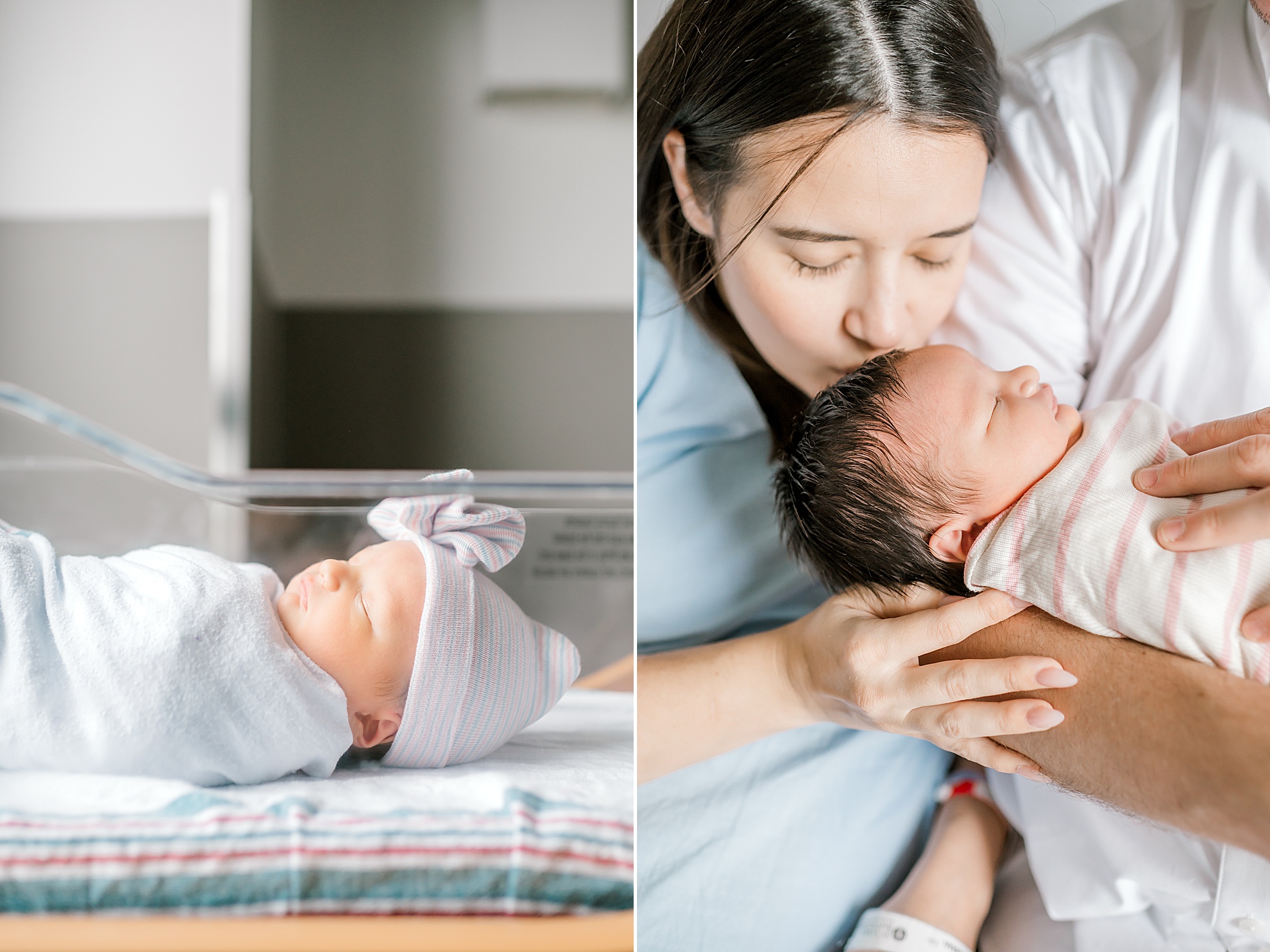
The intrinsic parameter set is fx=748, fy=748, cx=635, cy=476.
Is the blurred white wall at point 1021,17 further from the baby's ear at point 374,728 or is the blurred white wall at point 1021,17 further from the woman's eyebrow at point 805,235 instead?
the baby's ear at point 374,728

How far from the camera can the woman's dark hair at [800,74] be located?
65 centimetres

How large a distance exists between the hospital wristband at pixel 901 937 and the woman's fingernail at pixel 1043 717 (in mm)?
236

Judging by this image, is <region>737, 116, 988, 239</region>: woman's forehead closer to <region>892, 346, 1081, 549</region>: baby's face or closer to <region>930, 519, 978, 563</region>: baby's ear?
<region>892, 346, 1081, 549</region>: baby's face

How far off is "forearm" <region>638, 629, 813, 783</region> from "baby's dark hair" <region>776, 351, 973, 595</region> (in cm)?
11

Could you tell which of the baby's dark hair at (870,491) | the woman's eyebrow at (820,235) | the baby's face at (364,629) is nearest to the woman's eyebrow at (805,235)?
the woman's eyebrow at (820,235)

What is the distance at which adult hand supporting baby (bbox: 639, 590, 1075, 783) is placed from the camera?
1.97 ft

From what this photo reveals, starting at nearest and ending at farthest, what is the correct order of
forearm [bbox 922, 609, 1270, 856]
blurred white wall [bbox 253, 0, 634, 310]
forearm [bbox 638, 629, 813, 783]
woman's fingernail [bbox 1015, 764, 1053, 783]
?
forearm [bbox 922, 609, 1270, 856] < woman's fingernail [bbox 1015, 764, 1053, 783] < forearm [bbox 638, 629, 813, 783] < blurred white wall [bbox 253, 0, 634, 310]

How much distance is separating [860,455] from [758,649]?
0.22m

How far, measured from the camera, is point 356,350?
83 cm

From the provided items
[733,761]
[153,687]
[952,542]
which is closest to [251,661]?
[153,687]

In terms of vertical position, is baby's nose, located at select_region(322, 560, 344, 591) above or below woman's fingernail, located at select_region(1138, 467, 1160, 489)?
below

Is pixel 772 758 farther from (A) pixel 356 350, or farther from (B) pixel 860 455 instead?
(A) pixel 356 350

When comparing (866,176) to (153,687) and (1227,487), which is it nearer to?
(1227,487)

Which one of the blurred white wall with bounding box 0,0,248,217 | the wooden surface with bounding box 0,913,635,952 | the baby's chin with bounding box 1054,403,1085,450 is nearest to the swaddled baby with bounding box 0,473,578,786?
the wooden surface with bounding box 0,913,635,952
